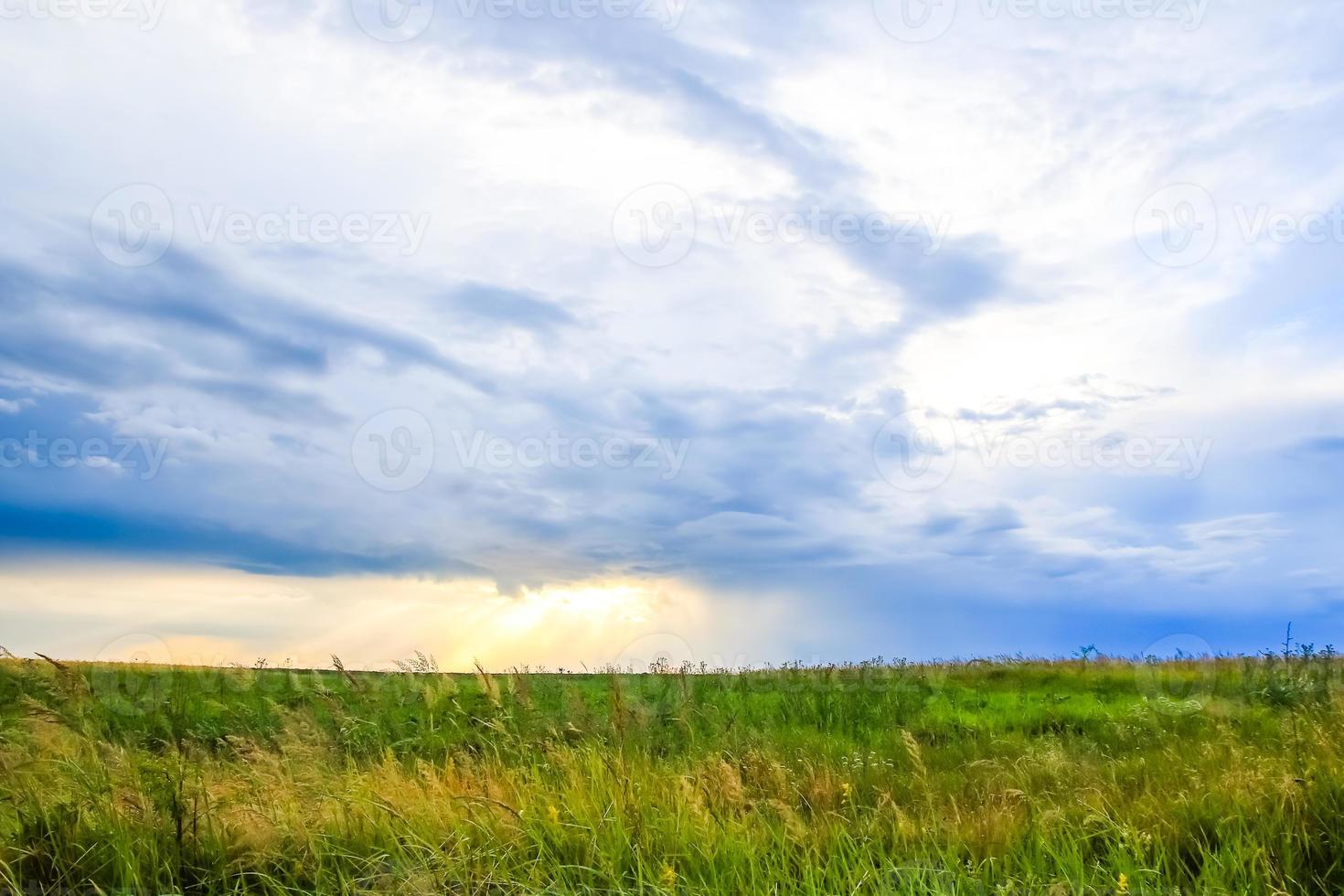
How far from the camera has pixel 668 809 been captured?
6297 millimetres

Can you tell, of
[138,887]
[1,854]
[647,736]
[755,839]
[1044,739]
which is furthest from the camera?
[1044,739]

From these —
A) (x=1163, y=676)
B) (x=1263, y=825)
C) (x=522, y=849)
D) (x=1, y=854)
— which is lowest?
(x=1, y=854)

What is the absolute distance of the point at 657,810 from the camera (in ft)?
20.5

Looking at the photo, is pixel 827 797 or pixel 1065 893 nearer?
pixel 1065 893

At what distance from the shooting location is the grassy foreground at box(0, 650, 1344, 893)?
552cm

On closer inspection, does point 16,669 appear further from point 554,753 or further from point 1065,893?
point 1065,893

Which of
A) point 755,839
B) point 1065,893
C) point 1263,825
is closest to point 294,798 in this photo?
point 755,839

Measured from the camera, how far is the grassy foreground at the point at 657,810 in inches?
217

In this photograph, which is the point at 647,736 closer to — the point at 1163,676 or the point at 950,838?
the point at 950,838

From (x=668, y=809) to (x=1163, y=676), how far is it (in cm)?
1391

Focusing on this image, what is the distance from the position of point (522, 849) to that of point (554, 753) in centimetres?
202

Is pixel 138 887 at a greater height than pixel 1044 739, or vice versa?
pixel 1044 739

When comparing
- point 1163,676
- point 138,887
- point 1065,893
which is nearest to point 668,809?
point 1065,893

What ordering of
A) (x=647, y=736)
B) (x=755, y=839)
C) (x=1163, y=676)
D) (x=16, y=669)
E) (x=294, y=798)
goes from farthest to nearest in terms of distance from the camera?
(x=1163, y=676) < (x=16, y=669) < (x=647, y=736) < (x=294, y=798) < (x=755, y=839)
